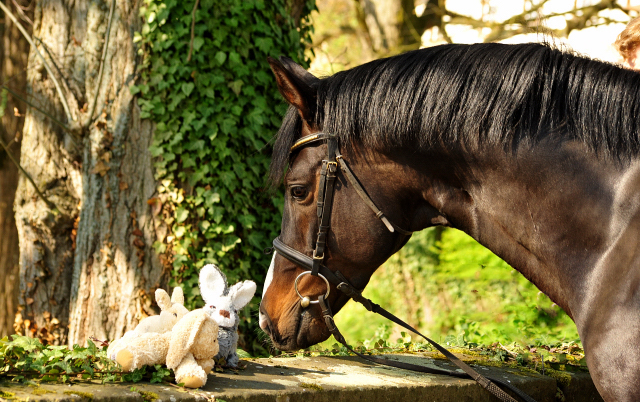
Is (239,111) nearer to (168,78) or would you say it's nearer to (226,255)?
(168,78)

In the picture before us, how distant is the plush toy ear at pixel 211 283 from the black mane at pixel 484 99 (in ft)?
2.57

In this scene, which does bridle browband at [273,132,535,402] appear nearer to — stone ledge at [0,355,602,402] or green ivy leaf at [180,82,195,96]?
stone ledge at [0,355,602,402]

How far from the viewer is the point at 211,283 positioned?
2.38 meters

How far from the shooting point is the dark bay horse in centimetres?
192

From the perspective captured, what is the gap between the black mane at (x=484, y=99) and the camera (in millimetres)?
1993

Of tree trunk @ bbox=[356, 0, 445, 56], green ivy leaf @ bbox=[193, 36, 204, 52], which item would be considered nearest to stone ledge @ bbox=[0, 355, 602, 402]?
green ivy leaf @ bbox=[193, 36, 204, 52]

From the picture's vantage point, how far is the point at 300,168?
254 centimetres

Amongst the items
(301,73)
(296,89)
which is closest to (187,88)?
(301,73)

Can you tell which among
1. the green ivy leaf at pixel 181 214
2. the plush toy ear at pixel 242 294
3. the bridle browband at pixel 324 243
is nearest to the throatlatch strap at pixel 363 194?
the bridle browband at pixel 324 243

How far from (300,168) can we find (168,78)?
2.13 metres

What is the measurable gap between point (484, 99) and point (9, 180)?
6553 millimetres

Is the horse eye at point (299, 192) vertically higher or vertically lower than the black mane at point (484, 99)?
lower

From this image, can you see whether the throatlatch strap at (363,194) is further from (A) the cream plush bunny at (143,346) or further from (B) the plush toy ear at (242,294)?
(A) the cream plush bunny at (143,346)

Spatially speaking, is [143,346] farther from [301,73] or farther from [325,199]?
[301,73]
